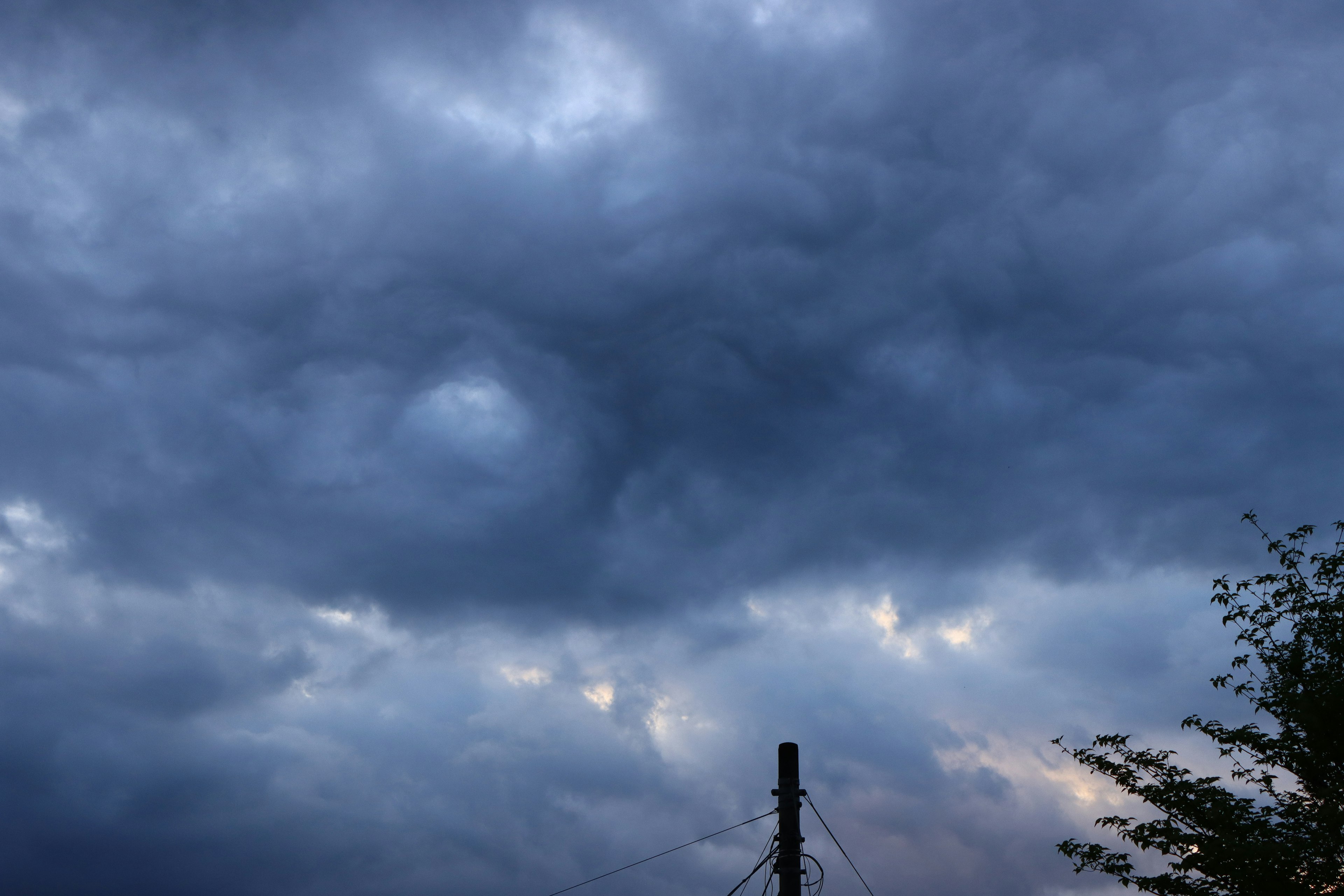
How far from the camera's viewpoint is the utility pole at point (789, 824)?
17891mm

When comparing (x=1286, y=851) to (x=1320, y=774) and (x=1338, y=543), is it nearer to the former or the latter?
(x=1320, y=774)

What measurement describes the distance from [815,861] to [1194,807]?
6.88 metres

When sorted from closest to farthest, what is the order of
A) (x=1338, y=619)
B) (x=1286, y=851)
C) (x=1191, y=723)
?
(x=1286, y=851)
(x=1338, y=619)
(x=1191, y=723)

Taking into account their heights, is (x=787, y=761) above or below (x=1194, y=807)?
above

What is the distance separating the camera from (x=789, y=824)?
18.4 m

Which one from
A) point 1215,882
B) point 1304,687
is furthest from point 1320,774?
point 1215,882

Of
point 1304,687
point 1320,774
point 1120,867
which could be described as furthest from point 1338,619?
point 1120,867

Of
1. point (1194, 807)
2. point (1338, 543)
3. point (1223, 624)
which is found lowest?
point (1194, 807)

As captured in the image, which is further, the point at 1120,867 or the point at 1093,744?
the point at 1093,744

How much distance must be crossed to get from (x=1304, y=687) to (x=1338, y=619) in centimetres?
134

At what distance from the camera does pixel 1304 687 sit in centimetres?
1633

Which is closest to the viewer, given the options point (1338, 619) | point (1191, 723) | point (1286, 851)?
point (1286, 851)

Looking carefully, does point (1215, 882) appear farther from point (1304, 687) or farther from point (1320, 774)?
point (1304, 687)

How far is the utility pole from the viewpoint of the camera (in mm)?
17891
